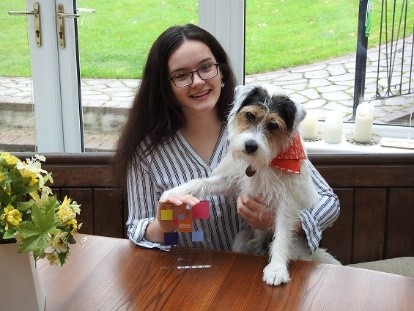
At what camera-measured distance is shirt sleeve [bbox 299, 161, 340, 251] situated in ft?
5.65

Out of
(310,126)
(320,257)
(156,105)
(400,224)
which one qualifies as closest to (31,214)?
(156,105)

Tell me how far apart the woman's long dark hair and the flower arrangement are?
69 centimetres

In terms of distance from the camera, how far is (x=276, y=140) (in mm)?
1562

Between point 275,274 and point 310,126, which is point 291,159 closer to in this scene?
point 275,274

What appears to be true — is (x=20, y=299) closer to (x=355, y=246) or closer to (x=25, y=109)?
(x=355, y=246)

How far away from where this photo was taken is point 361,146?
263cm

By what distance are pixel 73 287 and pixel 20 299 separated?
197mm

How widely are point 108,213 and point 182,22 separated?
1.18 metres

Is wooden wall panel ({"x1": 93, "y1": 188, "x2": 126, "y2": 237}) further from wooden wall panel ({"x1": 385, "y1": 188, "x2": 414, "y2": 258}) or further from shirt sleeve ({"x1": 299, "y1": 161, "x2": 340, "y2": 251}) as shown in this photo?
wooden wall panel ({"x1": 385, "y1": 188, "x2": 414, "y2": 258})

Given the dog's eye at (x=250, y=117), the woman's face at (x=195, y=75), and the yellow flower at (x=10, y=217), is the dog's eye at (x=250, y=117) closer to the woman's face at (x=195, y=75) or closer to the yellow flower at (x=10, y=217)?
the woman's face at (x=195, y=75)

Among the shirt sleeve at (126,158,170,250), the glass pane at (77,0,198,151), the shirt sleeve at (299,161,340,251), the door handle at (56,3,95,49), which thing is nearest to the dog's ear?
the shirt sleeve at (299,161,340,251)

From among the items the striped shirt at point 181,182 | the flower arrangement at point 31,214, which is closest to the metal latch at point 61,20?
the striped shirt at point 181,182

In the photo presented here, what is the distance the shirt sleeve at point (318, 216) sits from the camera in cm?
172

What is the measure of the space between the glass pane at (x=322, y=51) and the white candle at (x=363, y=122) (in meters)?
0.17
